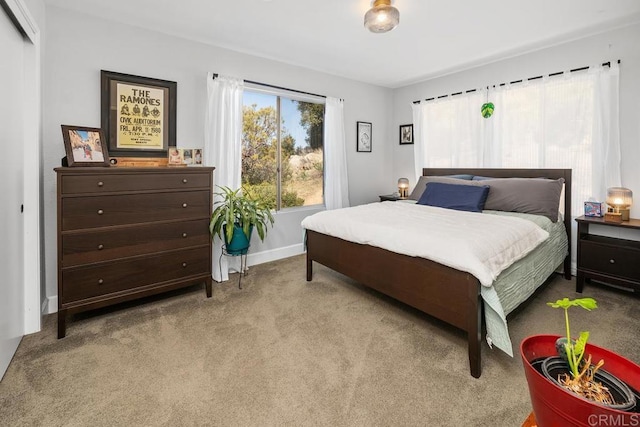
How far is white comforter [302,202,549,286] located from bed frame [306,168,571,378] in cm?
8

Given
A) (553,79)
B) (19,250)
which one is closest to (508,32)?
(553,79)

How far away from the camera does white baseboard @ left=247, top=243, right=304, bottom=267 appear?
152 inches

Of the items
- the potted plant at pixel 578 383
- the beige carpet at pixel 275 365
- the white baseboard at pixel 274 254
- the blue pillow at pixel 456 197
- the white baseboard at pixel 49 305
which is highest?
the blue pillow at pixel 456 197

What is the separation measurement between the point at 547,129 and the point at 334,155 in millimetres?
2462

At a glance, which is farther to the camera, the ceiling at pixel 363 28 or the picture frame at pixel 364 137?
the picture frame at pixel 364 137

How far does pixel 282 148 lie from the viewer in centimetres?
416

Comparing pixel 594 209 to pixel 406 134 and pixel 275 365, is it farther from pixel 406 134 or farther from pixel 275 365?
pixel 275 365

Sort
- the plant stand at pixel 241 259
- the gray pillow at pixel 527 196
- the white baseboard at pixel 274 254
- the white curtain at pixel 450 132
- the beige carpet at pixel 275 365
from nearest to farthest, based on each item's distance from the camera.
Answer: the beige carpet at pixel 275 365
the gray pillow at pixel 527 196
the plant stand at pixel 241 259
the white baseboard at pixel 274 254
the white curtain at pixel 450 132

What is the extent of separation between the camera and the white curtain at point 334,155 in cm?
434

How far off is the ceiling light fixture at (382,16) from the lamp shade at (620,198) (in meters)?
2.52

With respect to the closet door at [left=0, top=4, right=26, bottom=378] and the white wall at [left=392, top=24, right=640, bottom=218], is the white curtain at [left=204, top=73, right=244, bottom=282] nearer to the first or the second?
the closet door at [left=0, top=4, right=26, bottom=378]

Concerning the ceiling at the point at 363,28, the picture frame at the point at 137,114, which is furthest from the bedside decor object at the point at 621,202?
the picture frame at the point at 137,114

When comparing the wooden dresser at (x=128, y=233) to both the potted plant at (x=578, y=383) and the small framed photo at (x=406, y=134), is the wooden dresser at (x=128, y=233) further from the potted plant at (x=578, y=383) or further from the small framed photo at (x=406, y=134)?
the small framed photo at (x=406, y=134)

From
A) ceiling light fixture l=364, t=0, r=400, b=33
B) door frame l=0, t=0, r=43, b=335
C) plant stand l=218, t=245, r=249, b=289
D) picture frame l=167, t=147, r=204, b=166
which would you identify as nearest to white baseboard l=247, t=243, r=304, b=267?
plant stand l=218, t=245, r=249, b=289
